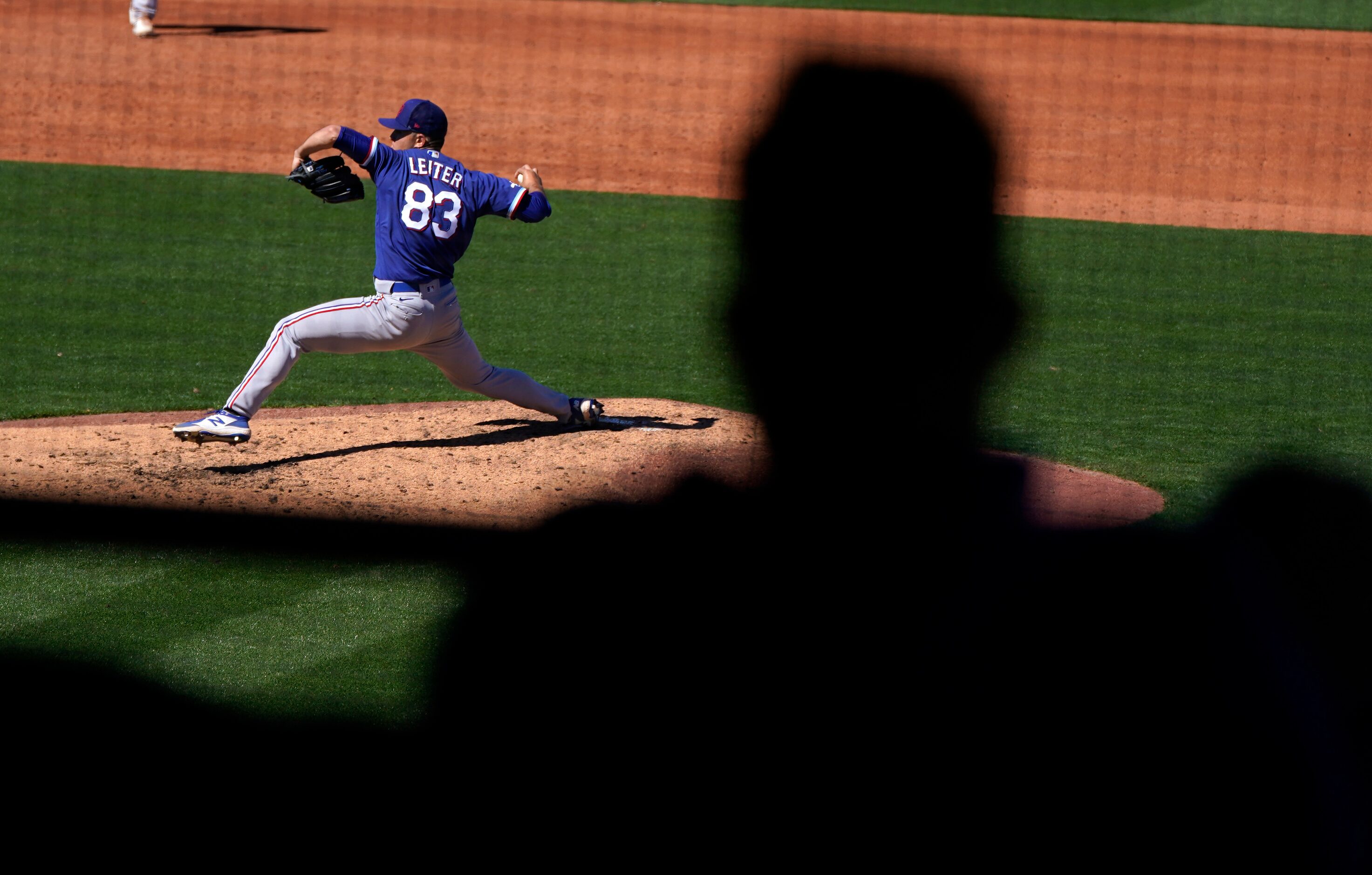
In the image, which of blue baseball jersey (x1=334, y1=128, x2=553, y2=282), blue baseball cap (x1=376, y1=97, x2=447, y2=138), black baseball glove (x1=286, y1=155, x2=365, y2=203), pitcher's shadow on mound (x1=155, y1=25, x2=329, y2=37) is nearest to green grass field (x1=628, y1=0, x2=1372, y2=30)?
pitcher's shadow on mound (x1=155, y1=25, x2=329, y2=37)

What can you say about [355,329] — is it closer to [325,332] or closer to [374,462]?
[325,332]

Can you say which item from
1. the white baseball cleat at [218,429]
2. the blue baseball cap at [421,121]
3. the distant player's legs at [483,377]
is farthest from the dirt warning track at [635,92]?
the white baseball cleat at [218,429]

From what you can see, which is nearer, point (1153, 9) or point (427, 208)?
point (427, 208)

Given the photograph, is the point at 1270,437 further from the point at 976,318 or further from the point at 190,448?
the point at 976,318

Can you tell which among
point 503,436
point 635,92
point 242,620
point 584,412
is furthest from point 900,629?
point 635,92

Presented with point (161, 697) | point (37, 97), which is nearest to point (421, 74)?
point (37, 97)
